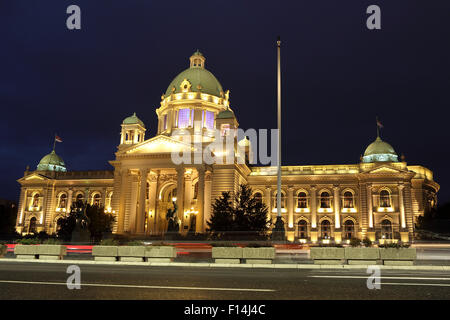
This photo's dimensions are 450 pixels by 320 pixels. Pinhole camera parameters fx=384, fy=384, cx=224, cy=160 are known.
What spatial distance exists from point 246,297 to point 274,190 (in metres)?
59.3

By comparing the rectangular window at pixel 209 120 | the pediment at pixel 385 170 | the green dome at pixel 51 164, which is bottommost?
the pediment at pixel 385 170

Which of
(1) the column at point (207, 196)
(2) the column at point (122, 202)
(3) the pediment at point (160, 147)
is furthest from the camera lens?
(1) the column at point (207, 196)

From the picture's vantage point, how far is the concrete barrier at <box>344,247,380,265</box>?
18516mm

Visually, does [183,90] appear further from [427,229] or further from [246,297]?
[246,297]

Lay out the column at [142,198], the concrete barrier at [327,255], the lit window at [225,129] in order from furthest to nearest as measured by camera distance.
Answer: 1. the lit window at [225,129]
2. the column at [142,198]
3. the concrete barrier at [327,255]

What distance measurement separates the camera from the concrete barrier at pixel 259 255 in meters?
19.6

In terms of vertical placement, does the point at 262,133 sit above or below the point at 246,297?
above

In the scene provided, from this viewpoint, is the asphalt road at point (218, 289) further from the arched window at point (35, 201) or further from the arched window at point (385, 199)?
the arched window at point (35, 201)

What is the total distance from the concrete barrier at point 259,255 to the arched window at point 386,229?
4751 centimetres

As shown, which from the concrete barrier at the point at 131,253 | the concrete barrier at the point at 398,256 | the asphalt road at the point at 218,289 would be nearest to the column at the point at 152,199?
the concrete barrier at the point at 131,253

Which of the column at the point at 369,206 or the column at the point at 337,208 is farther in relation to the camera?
the column at the point at 337,208

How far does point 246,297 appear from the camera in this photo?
331 inches

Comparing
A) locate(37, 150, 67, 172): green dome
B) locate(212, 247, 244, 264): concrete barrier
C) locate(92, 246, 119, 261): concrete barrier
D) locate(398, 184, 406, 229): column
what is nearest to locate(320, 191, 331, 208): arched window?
locate(398, 184, 406, 229): column
